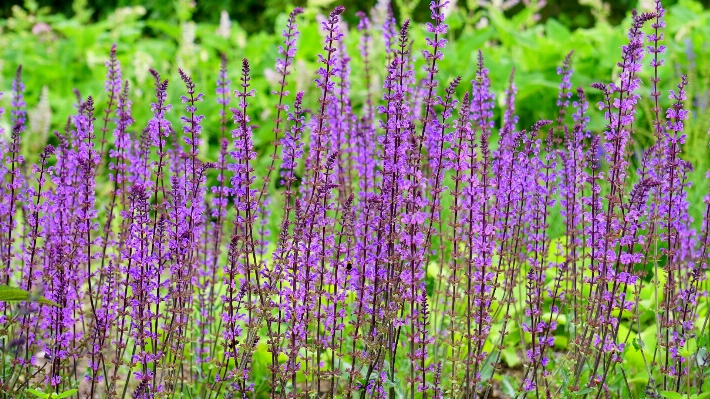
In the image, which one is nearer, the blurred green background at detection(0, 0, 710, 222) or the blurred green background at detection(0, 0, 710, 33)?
the blurred green background at detection(0, 0, 710, 222)

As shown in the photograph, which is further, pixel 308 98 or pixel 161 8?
pixel 161 8

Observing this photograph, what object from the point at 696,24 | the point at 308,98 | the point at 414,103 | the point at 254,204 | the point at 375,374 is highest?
the point at 696,24

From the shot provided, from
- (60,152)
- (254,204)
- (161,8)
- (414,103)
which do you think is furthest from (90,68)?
(254,204)

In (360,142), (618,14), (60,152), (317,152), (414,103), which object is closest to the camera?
(317,152)

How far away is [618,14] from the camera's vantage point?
1288 centimetres

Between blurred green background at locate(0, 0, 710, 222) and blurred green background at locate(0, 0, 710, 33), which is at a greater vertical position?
blurred green background at locate(0, 0, 710, 33)

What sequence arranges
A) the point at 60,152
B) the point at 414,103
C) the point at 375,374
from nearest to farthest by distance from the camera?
1. the point at 375,374
2. the point at 60,152
3. the point at 414,103

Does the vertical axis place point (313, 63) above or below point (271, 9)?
below

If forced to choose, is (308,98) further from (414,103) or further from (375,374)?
(375,374)

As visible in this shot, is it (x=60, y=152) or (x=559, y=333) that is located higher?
(x=60, y=152)

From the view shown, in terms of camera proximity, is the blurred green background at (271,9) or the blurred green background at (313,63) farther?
the blurred green background at (271,9)

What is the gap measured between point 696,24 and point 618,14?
4.73m

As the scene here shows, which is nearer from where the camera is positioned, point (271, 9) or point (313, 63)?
point (313, 63)

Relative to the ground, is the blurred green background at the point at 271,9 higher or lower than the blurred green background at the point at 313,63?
higher
